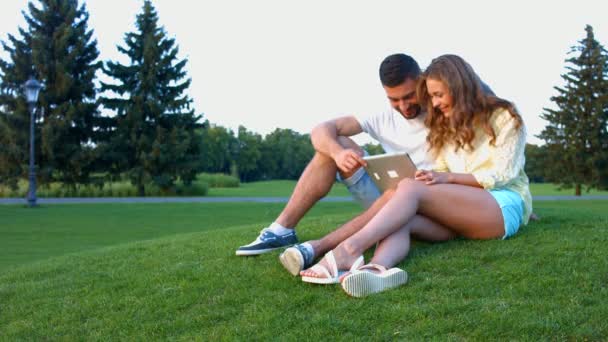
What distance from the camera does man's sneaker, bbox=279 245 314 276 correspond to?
3652mm

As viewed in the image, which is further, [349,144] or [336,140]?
[349,144]

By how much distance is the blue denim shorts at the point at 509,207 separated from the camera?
12.7ft

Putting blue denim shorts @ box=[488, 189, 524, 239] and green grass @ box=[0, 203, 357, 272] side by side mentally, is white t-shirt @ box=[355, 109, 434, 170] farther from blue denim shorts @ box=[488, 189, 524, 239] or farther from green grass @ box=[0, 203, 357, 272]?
green grass @ box=[0, 203, 357, 272]

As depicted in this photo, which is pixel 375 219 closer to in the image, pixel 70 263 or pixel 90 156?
pixel 70 263

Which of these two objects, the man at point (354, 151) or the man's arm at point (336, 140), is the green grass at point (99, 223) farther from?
the man's arm at point (336, 140)

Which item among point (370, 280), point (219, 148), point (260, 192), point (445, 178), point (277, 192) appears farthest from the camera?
point (219, 148)

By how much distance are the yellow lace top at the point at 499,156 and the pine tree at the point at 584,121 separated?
34.6m

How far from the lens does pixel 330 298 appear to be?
131 inches

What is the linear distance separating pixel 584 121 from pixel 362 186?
115 feet

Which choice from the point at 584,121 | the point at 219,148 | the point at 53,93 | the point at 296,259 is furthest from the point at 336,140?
the point at 219,148

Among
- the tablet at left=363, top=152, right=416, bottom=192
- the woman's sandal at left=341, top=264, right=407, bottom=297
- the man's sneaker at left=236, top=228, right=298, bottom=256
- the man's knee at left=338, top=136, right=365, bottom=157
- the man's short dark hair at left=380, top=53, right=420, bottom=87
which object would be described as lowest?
the woman's sandal at left=341, top=264, right=407, bottom=297

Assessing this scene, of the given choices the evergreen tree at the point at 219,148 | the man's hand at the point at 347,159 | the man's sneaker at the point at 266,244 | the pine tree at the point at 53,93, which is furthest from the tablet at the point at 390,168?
the evergreen tree at the point at 219,148

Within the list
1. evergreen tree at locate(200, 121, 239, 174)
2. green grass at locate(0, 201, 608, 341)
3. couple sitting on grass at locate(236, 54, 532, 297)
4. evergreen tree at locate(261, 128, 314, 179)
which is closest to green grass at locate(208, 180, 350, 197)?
green grass at locate(0, 201, 608, 341)

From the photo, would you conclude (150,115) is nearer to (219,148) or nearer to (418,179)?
(418,179)
